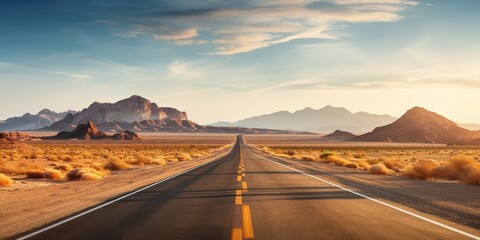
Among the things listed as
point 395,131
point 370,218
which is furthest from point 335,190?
point 395,131

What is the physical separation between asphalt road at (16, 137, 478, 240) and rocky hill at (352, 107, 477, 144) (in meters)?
147

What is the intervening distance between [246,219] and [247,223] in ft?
1.32

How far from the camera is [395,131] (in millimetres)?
158750

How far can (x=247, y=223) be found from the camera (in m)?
7.69

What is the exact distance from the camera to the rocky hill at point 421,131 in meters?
145

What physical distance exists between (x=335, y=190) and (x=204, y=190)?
184 inches

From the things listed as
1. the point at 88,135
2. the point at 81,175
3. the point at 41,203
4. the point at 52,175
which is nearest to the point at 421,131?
the point at 88,135

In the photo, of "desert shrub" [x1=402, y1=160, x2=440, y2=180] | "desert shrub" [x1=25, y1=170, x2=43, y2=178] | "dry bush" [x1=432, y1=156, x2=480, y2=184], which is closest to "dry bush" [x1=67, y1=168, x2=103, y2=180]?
"desert shrub" [x1=25, y1=170, x2=43, y2=178]

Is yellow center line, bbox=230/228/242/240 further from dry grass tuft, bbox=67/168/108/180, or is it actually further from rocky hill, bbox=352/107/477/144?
rocky hill, bbox=352/107/477/144

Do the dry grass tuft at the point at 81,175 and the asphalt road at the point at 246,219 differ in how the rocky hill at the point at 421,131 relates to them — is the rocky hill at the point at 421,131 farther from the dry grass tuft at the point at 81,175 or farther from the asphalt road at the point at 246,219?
the asphalt road at the point at 246,219

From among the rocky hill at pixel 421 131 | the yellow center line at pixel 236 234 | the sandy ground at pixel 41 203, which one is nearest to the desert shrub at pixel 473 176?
the yellow center line at pixel 236 234

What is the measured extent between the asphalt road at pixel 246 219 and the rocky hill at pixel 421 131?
147 meters

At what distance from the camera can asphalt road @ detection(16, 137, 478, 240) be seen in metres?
6.88

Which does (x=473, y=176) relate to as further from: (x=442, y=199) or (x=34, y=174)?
(x=34, y=174)
